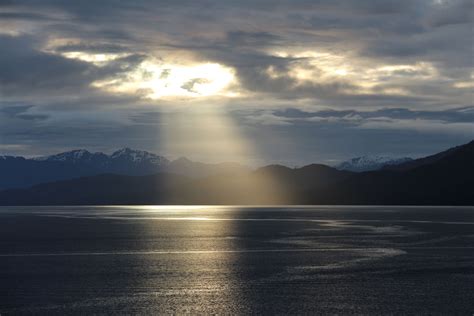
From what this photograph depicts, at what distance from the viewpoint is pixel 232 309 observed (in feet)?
126

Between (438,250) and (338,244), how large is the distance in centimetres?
1404

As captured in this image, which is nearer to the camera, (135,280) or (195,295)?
(195,295)

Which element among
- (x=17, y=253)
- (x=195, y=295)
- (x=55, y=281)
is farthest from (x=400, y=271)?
(x=17, y=253)

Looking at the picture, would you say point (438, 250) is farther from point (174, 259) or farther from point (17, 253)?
point (17, 253)

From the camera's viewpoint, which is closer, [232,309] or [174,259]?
[232,309]

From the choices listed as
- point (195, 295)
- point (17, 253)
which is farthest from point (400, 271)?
point (17, 253)

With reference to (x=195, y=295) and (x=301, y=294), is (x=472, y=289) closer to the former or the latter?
(x=301, y=294)

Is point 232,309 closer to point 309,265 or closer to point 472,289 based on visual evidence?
point 472,289

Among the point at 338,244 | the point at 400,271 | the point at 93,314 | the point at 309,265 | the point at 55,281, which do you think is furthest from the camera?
the point at 338,244

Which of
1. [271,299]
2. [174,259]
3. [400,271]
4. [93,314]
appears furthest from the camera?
[174,259]

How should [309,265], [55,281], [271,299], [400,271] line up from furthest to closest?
1. [309,265]
2. [400,271]
3. [55,281]
4. [271,299]

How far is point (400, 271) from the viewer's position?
2203 inches

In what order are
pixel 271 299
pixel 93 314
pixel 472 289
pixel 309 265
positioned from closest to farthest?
pixel 93 314
pixel 271 299
pixel 472 289
pixel 309 265

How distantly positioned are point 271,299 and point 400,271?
1810 cm
